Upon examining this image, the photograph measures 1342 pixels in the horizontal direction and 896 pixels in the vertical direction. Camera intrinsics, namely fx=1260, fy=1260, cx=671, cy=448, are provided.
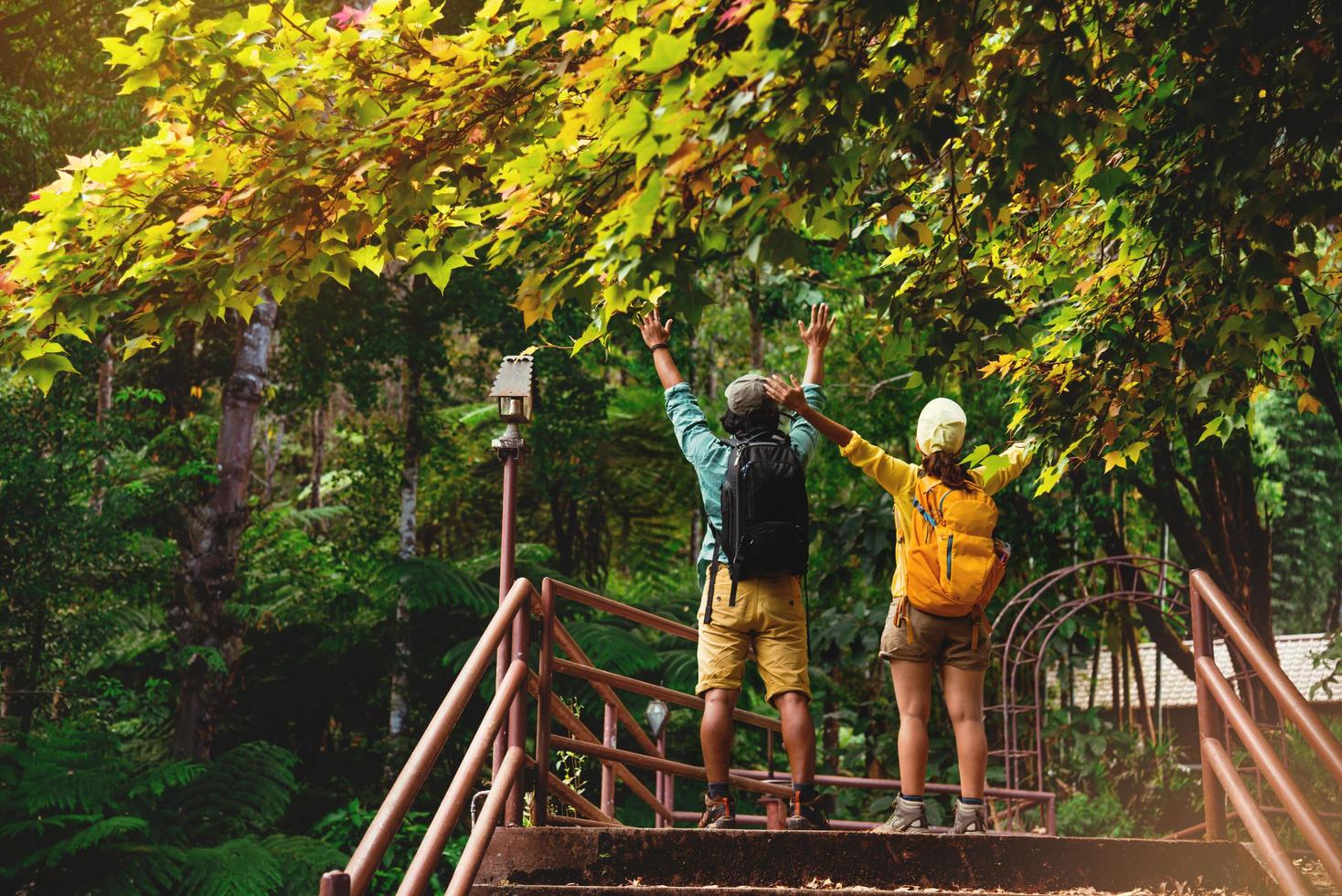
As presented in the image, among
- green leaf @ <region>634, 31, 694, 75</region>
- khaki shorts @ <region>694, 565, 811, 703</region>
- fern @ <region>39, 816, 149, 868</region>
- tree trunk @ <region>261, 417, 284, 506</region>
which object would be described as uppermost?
tree trunk @ <region>261, 417, 284, 506</region>

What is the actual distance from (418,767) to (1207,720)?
3.26 m

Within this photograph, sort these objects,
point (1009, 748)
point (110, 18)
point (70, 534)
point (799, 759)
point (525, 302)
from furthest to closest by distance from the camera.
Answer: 1. point (110, 18)
2. point (70, 534)
3. point (1009, 748)
4. point (799, 759)
5. point (525, 302)

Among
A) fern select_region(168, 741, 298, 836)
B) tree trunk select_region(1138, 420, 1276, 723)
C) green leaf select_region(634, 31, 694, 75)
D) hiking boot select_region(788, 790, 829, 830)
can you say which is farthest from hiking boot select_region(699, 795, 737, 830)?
tree trunk select_region(1138, 420, 1276, 723)

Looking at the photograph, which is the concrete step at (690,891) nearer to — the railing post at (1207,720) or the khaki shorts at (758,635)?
the khaki shorts at (758,635)

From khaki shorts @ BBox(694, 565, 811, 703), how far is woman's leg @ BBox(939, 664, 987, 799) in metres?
0.63

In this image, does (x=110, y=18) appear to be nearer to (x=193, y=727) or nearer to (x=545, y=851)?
(x=193, y=727)

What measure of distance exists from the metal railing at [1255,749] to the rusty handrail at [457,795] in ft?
8.22

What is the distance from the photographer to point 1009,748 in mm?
10797

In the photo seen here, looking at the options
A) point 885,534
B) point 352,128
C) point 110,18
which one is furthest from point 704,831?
point 110,18

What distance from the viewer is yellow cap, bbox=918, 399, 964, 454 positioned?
532 cm

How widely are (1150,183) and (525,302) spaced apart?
2.85 meters

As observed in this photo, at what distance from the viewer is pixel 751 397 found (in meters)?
5.21

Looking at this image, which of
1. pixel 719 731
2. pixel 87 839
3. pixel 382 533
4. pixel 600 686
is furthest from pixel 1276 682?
pixel 382 533

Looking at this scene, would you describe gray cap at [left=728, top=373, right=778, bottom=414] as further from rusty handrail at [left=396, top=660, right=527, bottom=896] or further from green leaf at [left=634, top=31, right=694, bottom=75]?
green leaf at [left=634, top=31, right=694, bottom=75]
